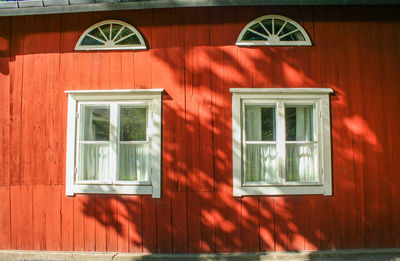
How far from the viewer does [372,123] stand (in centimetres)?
474

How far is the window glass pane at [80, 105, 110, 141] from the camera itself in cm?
490

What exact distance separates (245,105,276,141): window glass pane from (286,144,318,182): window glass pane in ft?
1.30

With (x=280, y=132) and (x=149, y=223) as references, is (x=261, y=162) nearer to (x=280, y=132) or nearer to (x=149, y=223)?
(x=280, y=132)

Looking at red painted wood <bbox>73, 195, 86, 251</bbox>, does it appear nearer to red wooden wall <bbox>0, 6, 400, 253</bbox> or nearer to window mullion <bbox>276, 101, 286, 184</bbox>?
red wooden wall <bbox>0, 6, 400, 253</bbox>

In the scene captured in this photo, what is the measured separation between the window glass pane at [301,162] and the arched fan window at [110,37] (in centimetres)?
321

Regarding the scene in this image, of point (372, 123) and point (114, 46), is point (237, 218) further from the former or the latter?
point (114, 46)

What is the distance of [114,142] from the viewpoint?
480 centimetres

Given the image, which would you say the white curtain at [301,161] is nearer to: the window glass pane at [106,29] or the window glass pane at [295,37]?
the window glass pane at [295,37]

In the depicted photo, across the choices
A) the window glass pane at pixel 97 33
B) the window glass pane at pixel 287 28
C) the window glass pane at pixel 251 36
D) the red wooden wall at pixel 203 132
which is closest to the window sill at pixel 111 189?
the red wooden wall at pixel 203 132

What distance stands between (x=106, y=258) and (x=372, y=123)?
496 cm

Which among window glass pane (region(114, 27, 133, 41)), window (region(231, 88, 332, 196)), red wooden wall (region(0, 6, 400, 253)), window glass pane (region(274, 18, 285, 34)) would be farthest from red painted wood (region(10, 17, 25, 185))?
window glass pane (region(274, 18, 285, 34))

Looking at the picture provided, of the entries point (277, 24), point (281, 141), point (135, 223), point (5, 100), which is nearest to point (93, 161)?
point (135, 223)

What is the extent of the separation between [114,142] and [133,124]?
17.5 inches

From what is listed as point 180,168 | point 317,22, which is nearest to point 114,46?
point 180,168
